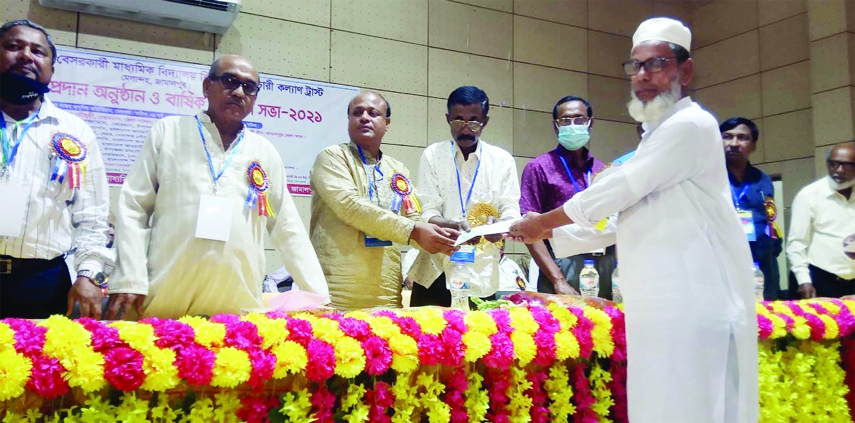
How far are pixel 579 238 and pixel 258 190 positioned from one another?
1.20 m

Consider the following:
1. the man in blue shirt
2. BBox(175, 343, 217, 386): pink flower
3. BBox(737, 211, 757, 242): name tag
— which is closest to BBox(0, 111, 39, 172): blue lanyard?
BBox(175, 343, 217, 386): pink flower

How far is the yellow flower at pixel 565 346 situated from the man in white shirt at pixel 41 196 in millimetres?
1500

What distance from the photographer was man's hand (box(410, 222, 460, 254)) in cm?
279

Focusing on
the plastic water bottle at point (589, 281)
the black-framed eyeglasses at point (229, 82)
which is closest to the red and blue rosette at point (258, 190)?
the black-framed eyeglasses at point (229, 82)

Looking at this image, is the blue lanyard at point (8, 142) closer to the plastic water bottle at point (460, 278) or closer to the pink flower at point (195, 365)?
the pink flower at point (195, 365)

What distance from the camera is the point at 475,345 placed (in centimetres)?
208

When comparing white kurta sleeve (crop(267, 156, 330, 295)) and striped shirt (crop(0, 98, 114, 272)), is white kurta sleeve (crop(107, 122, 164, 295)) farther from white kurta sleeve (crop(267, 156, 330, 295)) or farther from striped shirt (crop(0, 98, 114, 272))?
Answer: white kurta sleeve (crop(267, 156, 330, 295))

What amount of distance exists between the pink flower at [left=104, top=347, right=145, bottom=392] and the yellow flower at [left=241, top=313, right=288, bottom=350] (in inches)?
12.3

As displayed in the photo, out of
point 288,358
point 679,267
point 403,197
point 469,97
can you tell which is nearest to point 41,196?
point 288,358

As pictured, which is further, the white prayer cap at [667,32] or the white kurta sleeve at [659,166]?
the white prayer cap at [667,32]

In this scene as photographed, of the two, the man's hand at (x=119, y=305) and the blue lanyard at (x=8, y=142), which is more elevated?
the blue lanyard at (x=8, y=142)

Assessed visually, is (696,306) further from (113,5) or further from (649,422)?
(113,5)

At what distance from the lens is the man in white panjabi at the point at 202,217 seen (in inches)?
88.4

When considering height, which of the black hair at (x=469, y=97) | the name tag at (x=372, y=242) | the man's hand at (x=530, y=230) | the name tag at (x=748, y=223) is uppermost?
the black hair at (x=469, y=97)
